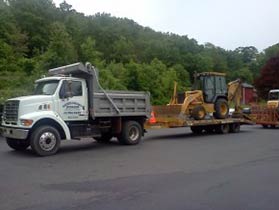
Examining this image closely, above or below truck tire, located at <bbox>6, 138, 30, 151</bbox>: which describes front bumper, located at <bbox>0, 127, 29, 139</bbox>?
above

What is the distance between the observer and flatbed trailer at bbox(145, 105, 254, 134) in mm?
20469

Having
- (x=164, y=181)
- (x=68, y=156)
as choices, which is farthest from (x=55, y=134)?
(x=164, y=181)

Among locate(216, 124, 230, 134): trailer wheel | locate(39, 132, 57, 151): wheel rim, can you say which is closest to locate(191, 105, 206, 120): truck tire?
locate(216, 124, 230, 134): trailer wheel

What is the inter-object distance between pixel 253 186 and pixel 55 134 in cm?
717

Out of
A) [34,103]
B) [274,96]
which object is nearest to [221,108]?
[274,96]

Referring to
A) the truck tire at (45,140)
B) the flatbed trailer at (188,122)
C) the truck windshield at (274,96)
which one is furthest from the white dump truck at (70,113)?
the truck windshield at (274,96)

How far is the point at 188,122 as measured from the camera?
2081cm

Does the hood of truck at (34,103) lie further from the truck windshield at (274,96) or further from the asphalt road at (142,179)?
the truck windshield at (274,96)

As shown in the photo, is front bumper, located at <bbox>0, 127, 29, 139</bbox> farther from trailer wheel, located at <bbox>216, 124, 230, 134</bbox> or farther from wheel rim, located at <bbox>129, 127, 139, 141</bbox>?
trailer wheel, located at <bbox>216, 124, 230, 134</bbox>

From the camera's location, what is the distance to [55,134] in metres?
14.0

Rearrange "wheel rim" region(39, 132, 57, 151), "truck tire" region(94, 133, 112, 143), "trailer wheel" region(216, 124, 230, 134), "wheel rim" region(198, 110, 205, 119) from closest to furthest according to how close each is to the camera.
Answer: "wheel rim" region(39, 132, 57, 151) < "truck tire" region(94, 133, 112, 143) < "wheel rim" region(198, 110, 205, 119) < "trailer wheel" region(216, 124, 230, 134)

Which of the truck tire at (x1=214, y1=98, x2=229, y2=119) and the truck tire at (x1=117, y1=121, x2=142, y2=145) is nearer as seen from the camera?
the truck tire at (x1=117, y1=121, x2=142, y2=145)

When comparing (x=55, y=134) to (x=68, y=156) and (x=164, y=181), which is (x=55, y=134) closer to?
(x=68, y=156)

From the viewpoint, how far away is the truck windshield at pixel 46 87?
583 inches
